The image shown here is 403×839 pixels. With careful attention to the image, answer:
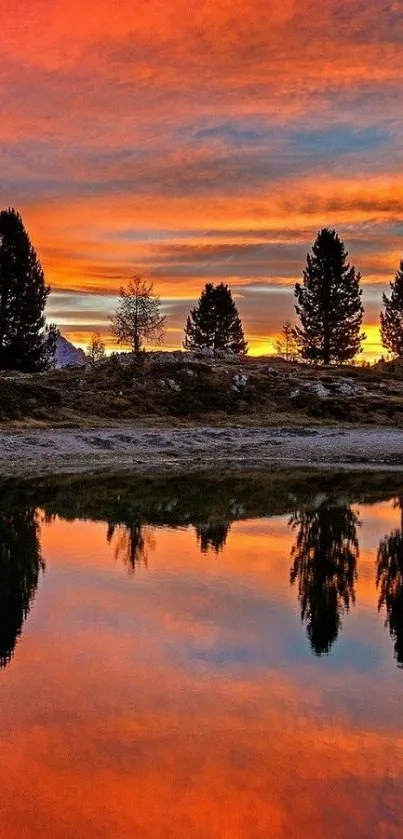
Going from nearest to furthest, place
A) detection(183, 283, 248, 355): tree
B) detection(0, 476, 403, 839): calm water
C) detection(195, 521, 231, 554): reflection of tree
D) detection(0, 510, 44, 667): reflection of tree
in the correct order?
1. detection(0, 476, 403, 839): calm water
2. detection(0, 510, 44, 667): reflection of tree
3. detection(195, 521, 231, 554): reflection of tree
4. detection(183, 283, 248, 355): tree

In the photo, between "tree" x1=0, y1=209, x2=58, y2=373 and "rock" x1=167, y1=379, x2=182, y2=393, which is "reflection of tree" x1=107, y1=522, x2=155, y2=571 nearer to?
"rock" x1=167, y1=379, x2=182, y2=393

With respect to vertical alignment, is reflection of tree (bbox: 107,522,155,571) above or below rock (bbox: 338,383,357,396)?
below

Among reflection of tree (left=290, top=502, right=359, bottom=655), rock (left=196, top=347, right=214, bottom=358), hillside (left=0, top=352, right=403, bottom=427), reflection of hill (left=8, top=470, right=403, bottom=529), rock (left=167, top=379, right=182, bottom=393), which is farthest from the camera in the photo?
rock (left=196, top=347, right=214, bottom=358)

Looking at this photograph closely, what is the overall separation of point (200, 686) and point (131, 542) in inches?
386

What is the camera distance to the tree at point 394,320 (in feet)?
277

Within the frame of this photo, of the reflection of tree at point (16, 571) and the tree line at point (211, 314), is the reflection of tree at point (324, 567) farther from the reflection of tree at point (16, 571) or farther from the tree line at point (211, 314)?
the tree line at point (211, 314)

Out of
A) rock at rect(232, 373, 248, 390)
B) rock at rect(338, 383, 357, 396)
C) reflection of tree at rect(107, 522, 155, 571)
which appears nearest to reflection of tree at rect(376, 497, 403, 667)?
reflection of tree at rect(107, 522, 155, 571)

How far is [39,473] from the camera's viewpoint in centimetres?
3083

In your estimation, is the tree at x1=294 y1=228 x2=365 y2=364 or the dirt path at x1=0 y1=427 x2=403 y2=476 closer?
the dirt path at x1=0 y1=427 x2=403 y2=476

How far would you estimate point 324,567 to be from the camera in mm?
16438

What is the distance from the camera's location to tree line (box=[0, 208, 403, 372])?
204ft

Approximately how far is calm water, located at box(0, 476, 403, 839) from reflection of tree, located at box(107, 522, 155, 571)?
0.11m

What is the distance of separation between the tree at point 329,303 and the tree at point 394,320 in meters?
8.89

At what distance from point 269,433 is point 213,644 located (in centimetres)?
3482
